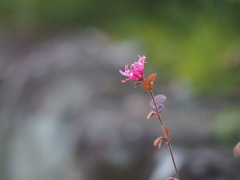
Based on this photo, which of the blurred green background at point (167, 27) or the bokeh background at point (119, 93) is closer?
the bokeh background at point (119, 93)

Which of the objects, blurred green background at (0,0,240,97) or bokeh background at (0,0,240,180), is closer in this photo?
bokeh background at (0,0,240,180)

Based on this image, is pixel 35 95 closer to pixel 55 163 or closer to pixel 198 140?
pixel 55 163

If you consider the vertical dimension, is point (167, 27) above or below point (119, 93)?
above

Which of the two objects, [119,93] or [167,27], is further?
[167,27]

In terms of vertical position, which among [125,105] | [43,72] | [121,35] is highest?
[121,35]

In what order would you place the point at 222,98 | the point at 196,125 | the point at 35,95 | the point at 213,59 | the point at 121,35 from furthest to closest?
the point at 121,35
the point at 35,95
the point at 213,59
the point at 222,98
the point at 196,125

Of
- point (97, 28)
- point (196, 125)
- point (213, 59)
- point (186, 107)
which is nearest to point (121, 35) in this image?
point (97, 28)
